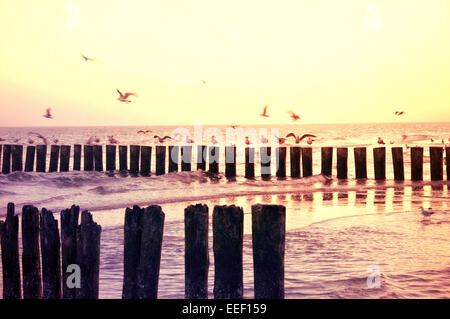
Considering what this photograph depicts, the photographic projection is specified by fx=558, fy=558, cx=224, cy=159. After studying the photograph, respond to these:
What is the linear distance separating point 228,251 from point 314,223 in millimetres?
6095

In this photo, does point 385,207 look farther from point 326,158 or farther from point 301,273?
point 326,158

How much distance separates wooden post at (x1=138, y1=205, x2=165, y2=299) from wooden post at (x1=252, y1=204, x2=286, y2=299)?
35.5 inches

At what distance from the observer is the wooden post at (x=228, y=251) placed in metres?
4.95

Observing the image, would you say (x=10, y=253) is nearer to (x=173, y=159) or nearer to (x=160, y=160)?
(x=160, y=160)

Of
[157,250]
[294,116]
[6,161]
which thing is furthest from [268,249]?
[6,161]

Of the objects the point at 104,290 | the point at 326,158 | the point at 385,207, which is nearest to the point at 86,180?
the point at 326,158

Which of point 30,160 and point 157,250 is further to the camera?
point 30,160

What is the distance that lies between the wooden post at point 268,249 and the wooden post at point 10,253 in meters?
2.35

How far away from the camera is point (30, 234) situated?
17.6ft

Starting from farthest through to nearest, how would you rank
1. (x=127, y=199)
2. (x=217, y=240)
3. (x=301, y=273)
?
(x=127, y=199)
(x=301, y=273)
(x=217, y=240)

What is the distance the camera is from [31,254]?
5.39 metres

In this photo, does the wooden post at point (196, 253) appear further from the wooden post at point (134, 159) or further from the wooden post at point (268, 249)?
the wooden post at point (134, 159)

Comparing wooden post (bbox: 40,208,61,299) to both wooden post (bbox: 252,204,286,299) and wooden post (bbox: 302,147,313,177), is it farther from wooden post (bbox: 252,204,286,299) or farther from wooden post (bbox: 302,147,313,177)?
wooden post (bbox: 302,147,313,177)
